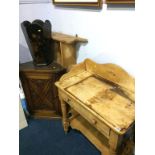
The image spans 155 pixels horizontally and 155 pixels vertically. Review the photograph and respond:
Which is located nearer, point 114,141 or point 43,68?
point 114,141

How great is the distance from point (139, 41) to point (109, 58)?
2.66 ft

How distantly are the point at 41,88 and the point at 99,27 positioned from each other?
2.87 feet

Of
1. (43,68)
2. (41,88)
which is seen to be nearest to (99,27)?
(43,68)

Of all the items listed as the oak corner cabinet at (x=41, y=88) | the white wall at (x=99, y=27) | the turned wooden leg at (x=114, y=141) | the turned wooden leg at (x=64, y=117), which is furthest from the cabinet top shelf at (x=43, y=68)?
the turned wooden leg at (x=114, y=141)

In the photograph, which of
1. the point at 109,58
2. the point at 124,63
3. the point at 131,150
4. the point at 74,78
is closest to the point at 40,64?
the point at 74,78

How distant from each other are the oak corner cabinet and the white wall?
1.09 ft

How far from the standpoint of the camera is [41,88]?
1.68 meters

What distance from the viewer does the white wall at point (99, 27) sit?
3.62ft

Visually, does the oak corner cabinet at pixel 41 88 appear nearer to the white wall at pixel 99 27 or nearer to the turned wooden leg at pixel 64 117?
the turned wooden leg at pixel 64 117

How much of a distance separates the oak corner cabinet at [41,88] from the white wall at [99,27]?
0.33 meters

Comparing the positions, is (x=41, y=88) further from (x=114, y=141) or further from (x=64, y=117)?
(x=114, y=141)
